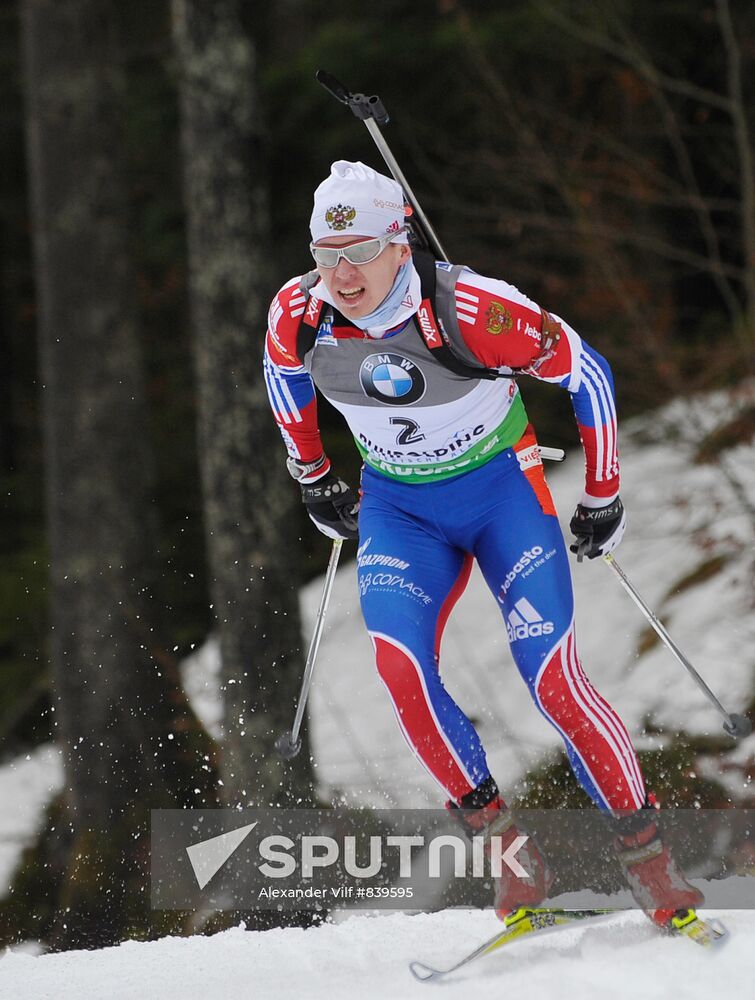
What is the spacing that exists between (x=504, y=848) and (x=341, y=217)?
2025mm

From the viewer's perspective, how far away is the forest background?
638 centimetres

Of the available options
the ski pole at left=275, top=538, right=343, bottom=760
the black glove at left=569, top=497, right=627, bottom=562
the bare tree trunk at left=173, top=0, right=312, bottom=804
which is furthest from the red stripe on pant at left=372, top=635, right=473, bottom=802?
the bare tree trunk at left=173, top=0, right=312, bottom=804

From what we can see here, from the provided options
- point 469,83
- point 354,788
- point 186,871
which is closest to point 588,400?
point 186,871

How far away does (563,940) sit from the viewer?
12.8ft

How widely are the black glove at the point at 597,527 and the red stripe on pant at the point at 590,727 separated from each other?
33 centimetres

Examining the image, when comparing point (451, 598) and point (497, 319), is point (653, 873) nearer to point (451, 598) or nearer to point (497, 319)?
point (451, 598)

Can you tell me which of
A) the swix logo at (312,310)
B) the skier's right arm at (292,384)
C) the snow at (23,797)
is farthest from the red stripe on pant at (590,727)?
the snow at (23,797)

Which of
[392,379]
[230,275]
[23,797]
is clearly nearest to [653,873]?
[392,379]

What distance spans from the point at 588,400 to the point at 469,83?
18.6ft

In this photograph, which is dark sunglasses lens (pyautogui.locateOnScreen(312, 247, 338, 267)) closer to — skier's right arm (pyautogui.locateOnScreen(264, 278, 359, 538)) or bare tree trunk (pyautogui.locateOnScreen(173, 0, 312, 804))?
skier's right arm (pyautogui.locateOnScreen(264, 278, 359, 538))

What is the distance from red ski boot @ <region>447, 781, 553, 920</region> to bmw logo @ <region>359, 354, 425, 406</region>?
1.27m

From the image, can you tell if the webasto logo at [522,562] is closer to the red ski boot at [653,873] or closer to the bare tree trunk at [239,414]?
the red ski boot at [653,873]

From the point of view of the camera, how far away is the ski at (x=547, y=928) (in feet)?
12.1

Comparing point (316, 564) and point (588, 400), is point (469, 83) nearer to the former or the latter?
point (316, 564)
